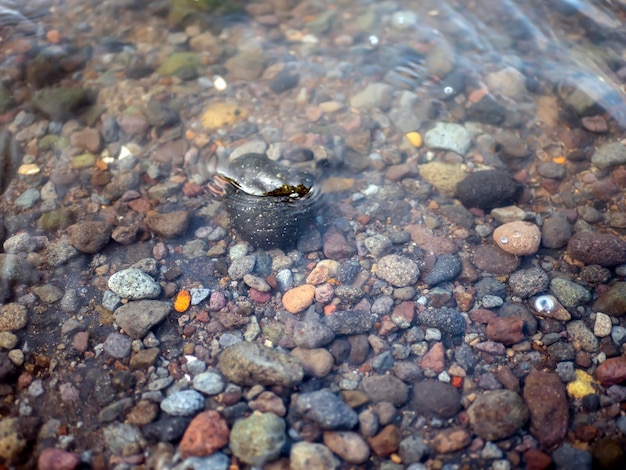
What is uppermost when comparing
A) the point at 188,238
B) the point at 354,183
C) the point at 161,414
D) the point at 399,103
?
the point at 399,103

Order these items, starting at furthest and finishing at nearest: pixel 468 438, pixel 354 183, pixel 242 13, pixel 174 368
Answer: pixel 242 13, pixel 354 183, pixel 174 368, pixel 468 438

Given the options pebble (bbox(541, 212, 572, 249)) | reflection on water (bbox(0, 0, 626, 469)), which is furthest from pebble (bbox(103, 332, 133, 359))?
pebble (bbox(541, 212, 572, 249))

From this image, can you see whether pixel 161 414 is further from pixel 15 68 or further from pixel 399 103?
Answer: pixel 15 68

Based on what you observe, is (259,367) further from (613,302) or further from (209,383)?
(613,302)

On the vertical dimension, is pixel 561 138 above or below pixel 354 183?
above

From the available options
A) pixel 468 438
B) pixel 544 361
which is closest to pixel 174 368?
pixel 468 438

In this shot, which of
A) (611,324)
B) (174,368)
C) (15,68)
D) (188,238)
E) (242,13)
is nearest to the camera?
(174,368)
